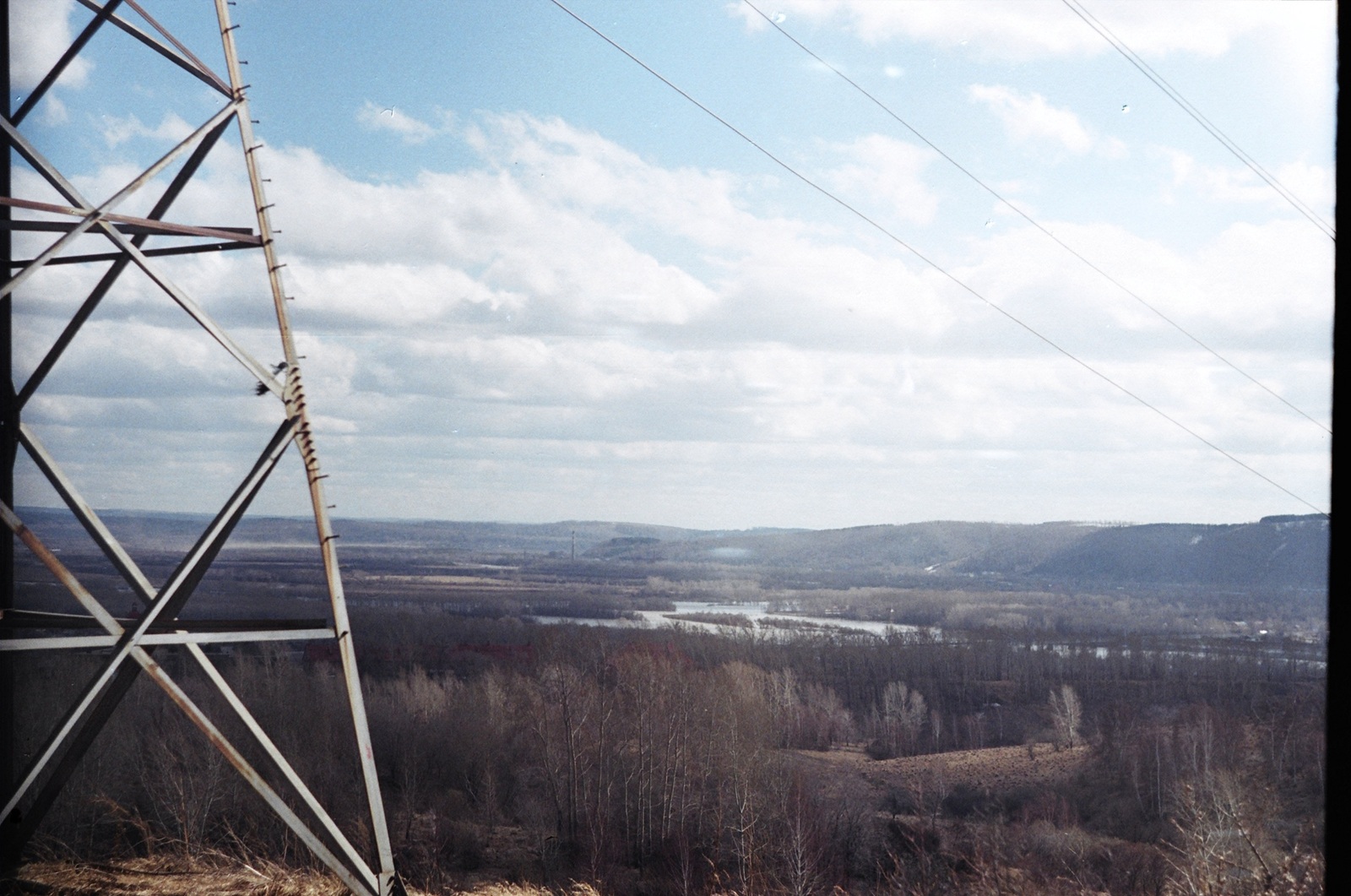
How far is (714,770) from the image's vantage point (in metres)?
31.2

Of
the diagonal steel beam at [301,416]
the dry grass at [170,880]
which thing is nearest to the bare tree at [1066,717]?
the dry grass at [170,880]

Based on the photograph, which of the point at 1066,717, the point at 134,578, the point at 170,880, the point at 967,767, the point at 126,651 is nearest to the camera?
the point at 126,651

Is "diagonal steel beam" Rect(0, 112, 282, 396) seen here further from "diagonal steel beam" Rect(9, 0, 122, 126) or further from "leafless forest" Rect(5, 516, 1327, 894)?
"leafless forest" Rect(5, 516, 1327, 894)

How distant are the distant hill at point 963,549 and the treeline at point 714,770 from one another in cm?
1716

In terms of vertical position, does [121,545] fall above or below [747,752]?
above

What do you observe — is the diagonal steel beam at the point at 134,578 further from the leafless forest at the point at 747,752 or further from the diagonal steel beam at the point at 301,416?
the leafless forest at the point at 747,752

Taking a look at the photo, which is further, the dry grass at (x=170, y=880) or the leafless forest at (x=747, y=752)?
the leafless forest at (x=747, y=752)

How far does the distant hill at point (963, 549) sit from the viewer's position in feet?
208

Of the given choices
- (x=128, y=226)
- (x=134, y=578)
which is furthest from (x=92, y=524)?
(x=128, y=226)

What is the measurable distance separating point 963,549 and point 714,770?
77486 mm

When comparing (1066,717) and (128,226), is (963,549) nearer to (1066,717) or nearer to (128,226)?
(1066,717)

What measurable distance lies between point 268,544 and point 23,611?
30852 mm

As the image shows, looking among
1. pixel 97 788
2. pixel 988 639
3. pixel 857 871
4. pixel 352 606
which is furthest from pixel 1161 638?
pixel 97 788

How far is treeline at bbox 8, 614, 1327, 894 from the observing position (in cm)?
2502
